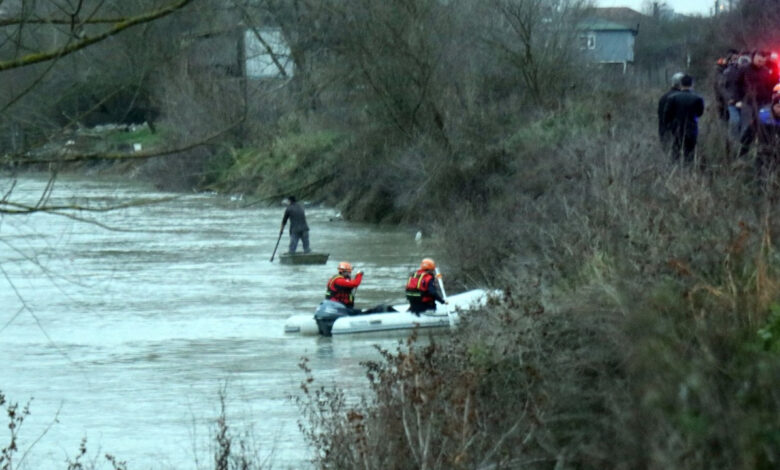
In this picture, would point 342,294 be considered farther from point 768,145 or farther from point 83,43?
point 83,43

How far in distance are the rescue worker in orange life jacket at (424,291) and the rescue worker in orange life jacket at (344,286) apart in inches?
39.3

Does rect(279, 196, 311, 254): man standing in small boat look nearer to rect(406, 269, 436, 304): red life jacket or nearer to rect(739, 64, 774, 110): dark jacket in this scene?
rect(406, 269, 436, 304): red life jacket

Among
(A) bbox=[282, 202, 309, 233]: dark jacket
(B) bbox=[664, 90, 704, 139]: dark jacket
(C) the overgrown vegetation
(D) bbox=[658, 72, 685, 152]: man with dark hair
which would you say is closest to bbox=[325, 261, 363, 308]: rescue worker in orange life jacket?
(C) the overgrown vegetation

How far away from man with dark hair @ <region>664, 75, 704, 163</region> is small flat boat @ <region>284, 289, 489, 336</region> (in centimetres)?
509

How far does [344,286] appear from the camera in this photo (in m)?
19.6

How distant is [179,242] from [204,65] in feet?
84.5

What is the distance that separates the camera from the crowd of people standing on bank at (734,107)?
41.6 feet

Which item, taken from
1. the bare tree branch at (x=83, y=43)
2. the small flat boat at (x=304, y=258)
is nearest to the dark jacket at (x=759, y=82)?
the bare tree branch at (x=83, y=43)

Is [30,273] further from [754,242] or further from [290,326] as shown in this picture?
[290,326]

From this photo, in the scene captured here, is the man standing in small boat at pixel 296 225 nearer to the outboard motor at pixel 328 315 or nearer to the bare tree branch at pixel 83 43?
the outboard motor at pixel 328 315

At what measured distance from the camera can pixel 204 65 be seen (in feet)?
24.5

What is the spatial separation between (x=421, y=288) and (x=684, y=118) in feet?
19.7

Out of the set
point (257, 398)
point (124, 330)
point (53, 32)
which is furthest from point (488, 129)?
point (53, 32)

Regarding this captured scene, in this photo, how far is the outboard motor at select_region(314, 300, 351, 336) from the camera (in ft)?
63.0
